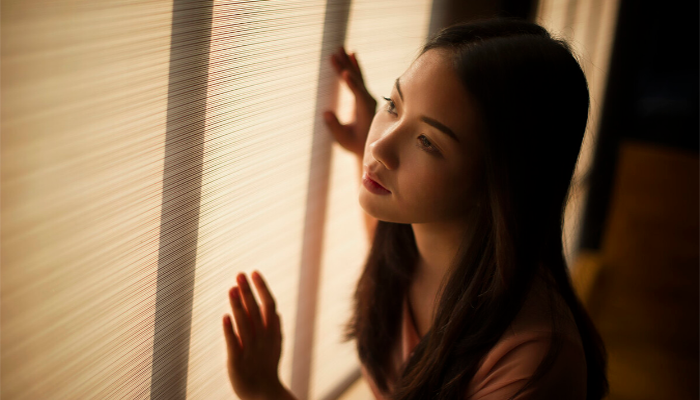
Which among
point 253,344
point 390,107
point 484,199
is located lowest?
point 253,344

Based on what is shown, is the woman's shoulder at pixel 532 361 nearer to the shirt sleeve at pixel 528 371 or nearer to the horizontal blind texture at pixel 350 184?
the shirt sleeve at pixel 528 371

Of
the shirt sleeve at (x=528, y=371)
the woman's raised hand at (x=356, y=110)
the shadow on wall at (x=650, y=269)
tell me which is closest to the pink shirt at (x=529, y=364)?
the shirt sleeve at (x=528, y=371)

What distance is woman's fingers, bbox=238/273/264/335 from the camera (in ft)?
2.54

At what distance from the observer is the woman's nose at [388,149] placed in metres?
0.70

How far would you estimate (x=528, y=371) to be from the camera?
0.75 meters

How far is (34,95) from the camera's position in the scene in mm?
488

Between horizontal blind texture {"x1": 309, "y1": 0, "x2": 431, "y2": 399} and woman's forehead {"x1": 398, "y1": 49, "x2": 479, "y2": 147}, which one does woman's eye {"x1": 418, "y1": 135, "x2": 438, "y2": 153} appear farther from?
horizontal blind texture {"x1": 309, "y1": 0, "x2": 431, "y2": 399}

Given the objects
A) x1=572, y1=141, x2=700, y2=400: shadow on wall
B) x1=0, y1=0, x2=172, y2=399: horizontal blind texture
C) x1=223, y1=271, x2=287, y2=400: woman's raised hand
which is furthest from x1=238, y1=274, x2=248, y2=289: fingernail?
x1=572, y1=141, x2=700, y2=400: shadow on wall

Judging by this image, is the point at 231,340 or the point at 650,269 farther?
the point at 650,269

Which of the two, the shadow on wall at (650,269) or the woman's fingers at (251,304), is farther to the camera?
the shadow on wall at (650,269)

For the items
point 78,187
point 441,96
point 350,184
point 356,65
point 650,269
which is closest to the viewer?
point 78,187

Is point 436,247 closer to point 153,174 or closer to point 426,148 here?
point 426,148

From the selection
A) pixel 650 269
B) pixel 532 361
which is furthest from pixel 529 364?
pixel 650 269

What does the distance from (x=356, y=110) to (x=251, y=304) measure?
1.24 feet
